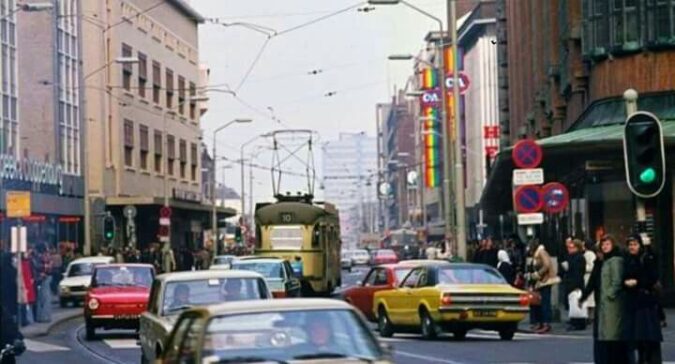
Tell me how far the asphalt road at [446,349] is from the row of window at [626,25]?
397 inches

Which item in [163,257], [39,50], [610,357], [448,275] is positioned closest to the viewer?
[610,357]

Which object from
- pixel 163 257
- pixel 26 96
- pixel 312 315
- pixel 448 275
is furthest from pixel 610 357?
pixel 26 96

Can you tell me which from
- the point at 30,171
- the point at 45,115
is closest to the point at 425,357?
the point at 30,171

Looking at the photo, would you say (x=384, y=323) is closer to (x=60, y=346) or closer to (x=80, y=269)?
(x=60, y=346)

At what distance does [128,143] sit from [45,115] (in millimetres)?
10090

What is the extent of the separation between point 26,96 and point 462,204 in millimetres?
25671

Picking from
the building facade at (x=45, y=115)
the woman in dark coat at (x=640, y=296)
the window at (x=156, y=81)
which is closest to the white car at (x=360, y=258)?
the window at (x=156, y=81)

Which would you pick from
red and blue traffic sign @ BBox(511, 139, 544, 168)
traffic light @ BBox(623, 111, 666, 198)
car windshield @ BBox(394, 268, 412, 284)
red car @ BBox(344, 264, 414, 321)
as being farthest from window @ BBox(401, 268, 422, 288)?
traffic light @ BBox(623, 111, 666, 198)

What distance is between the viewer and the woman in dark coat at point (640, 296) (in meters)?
18.1

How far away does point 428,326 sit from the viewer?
28891 mm

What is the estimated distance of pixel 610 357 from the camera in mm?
18406

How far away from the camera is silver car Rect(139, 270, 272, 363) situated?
1895 centimetres

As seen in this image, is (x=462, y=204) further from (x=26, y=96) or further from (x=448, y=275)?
(x=26, y=96)

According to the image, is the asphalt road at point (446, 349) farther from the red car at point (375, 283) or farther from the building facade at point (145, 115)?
the building facade at point (145, 115)
